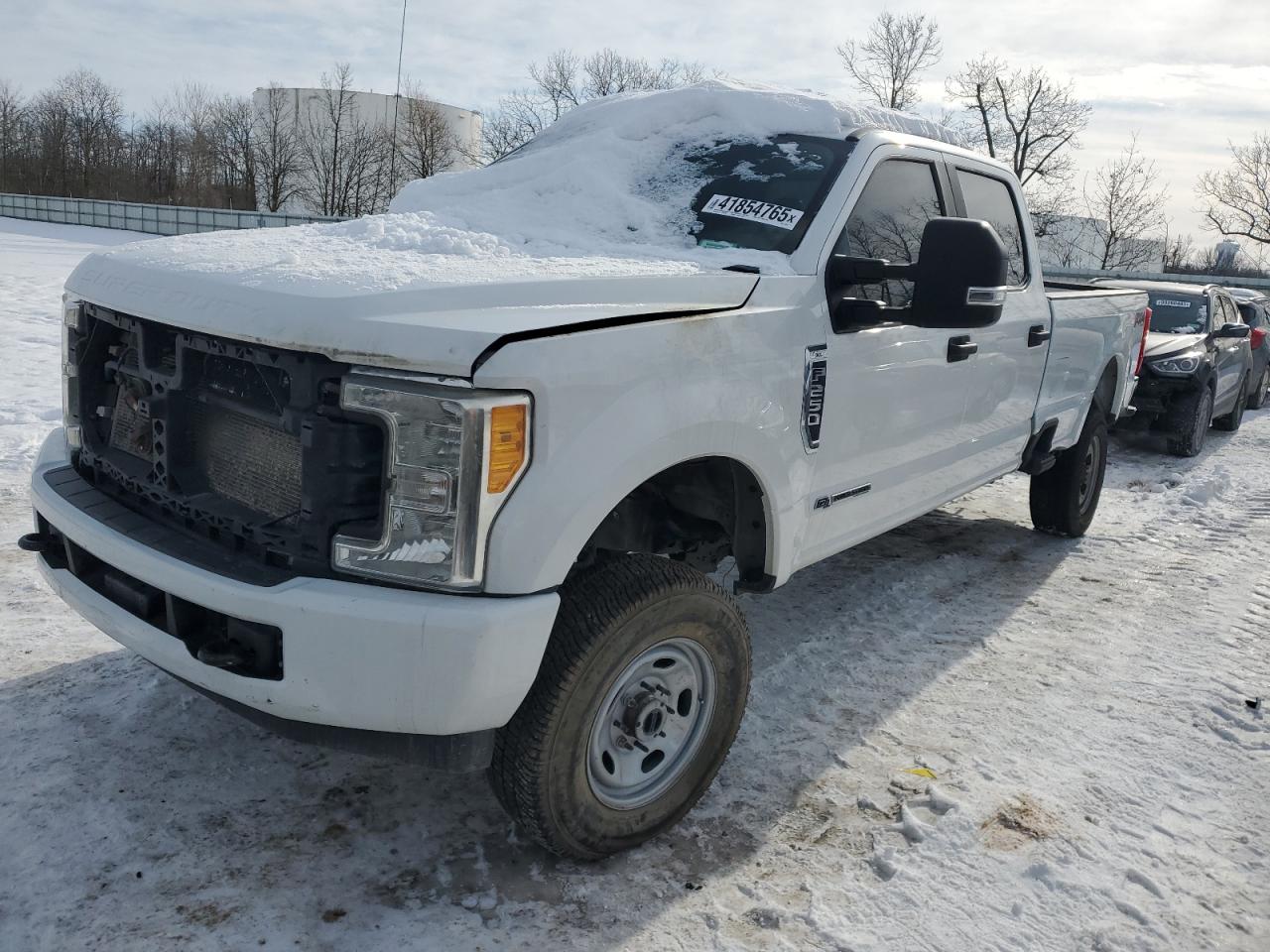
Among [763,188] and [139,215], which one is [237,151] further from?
[763,188]

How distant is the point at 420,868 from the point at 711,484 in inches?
52.9

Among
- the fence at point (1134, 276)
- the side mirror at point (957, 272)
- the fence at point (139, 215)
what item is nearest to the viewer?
the side mirror at point (957, 272)

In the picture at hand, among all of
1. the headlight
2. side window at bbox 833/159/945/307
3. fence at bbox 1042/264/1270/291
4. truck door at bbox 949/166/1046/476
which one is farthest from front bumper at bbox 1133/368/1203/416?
the headlight

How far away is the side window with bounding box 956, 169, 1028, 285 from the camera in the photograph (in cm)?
427

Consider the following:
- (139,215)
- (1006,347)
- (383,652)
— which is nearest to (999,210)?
(1006,347)

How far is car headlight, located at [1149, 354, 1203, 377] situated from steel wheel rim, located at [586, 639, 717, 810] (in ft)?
28.2

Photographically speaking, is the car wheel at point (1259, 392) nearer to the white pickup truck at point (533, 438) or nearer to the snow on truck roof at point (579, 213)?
the snow on truck roof at point (579, 213)

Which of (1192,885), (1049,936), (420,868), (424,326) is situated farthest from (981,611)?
(424,326)

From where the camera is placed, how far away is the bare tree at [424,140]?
49.9 meters

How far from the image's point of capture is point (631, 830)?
8.68ft

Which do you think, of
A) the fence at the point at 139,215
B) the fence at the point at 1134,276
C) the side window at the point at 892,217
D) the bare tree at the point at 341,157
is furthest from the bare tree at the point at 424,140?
the side window at the point at 892,217

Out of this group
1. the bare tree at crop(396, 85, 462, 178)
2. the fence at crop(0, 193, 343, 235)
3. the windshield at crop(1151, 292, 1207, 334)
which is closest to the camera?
the windshield at crop(1151, 292, 1207, 334)

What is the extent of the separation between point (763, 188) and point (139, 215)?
39.4 metres

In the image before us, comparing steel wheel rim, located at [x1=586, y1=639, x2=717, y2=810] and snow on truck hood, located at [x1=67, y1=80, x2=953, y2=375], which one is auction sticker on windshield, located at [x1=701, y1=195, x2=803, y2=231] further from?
steel wheel rim, located at [x1=586, y1=639, x2=717, y2=810]
